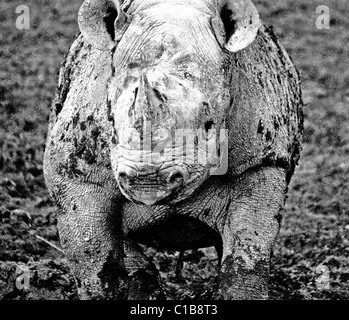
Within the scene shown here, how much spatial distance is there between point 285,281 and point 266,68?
2.37m

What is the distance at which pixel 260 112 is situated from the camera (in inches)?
252

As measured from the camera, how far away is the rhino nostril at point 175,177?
17.3ft

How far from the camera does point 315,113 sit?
1246 centimetres

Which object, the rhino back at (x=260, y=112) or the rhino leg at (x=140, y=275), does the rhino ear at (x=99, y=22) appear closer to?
the rhino back at (x=260, y=112)

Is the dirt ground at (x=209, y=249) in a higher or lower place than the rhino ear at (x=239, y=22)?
lower

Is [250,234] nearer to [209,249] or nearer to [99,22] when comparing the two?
[99,22]

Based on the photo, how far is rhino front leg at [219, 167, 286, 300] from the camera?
628 centimetres

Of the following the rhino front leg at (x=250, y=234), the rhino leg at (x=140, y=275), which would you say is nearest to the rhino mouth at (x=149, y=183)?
the rhino front leg at (x=250, y=234)

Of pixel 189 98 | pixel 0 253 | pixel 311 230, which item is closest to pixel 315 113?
pixel 311 230

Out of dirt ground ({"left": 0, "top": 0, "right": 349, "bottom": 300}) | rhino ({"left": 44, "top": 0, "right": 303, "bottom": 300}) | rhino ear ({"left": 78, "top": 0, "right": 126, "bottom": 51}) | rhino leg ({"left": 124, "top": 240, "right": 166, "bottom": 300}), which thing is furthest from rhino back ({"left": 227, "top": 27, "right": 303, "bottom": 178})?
dirt ground ({"left": 0, "top": 0, "right": 349, "bottom": 300})

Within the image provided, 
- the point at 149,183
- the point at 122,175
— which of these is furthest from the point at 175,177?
the point at 122,175

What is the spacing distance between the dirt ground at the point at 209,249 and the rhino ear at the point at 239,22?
8.90ft

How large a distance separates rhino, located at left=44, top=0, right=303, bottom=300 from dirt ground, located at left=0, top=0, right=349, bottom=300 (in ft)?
4.69
